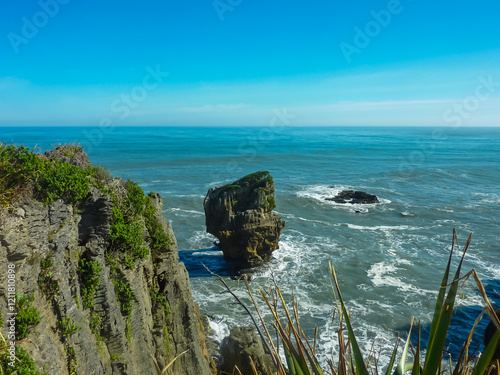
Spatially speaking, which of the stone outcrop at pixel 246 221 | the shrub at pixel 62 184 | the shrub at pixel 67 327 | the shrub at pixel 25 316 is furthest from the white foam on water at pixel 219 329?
the shrub at pixel 25 316

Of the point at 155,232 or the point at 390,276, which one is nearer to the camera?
the point at 155,232

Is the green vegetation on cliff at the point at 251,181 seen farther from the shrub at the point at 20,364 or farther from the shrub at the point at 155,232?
the shrub at the point at 20,364

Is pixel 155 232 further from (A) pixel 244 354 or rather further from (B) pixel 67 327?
(A) pixel 244 354

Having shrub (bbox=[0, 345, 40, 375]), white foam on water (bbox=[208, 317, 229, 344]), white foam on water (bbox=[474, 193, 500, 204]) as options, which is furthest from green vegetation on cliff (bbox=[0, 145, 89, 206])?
white foam on water (bbox=[474, 193, 500, 204])

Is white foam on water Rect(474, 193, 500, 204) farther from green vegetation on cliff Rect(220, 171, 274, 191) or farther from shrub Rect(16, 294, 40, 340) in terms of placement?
shrub Rect(16, 294, 40, 340)

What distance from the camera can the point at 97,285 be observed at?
770 centimetres

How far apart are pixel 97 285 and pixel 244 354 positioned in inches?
235

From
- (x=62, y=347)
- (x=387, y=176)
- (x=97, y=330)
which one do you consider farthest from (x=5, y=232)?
(x=387, y=176)

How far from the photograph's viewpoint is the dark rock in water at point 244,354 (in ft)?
36.9

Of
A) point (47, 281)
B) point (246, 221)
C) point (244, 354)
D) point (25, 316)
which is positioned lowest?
point (244, 354)

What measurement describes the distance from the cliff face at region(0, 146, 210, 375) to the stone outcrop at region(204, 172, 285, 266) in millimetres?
12646

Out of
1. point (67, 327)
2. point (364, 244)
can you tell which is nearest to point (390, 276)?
point (364, 244)

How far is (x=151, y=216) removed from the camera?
10.9 meters

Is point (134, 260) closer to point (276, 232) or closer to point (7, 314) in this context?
point (7, 314)
